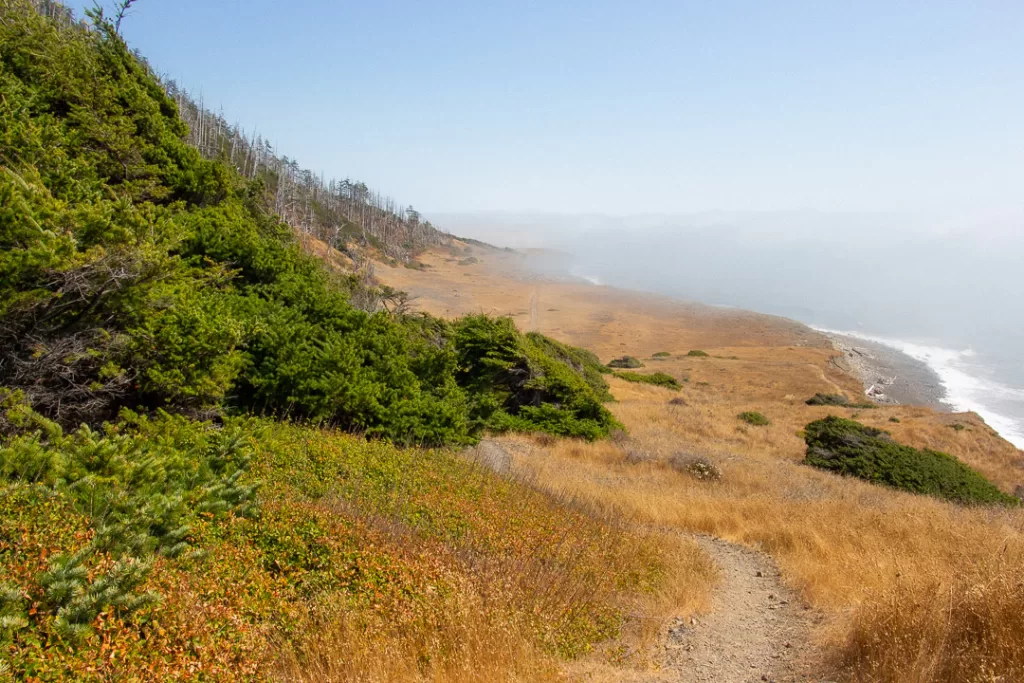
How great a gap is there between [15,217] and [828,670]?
29.2 feet

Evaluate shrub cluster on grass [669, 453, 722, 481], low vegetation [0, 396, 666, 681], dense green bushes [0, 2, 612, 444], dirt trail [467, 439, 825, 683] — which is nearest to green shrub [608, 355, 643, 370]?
dense green bushes [0, 2, 612, 444]

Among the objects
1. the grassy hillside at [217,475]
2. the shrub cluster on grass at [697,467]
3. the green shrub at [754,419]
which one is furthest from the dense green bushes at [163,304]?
the green shrub at [754,419]

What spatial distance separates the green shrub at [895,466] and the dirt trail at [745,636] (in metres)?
11.4

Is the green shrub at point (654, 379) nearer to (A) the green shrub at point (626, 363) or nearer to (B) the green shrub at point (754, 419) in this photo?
(A) the green shrub at point (626, 363)

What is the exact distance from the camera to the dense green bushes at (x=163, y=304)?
286 inches

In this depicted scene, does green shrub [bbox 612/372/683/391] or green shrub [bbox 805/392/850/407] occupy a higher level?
green shrub [bbox 805/392/850/407]

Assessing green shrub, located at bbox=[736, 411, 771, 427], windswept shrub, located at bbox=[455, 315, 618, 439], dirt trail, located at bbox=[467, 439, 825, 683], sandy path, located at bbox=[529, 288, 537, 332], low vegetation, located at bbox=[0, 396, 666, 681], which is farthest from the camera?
sandy path, located at bbox=[529, 288, 537, 332]

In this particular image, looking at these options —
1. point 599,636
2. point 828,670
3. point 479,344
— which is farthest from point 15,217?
point 479,344

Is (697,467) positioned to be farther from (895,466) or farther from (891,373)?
(891,373)

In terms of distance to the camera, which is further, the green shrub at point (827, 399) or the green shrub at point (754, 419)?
the green shrub at point (827, 399)

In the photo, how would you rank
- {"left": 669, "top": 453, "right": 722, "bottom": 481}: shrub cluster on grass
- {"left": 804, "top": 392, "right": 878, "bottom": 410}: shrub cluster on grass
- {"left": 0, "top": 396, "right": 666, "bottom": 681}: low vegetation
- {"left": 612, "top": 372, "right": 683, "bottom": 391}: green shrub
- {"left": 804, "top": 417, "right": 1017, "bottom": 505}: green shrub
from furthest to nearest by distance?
{"left": 612, "top": 372, "right": 683, "bottom": 391}: green shrub → {"left": 804, "top": 392, "right": 878, "bottom": 410}: shrub cluster on grass → {"left": 804, "top": 417, "right": 1017, "bottom": 505}: green shrub → {"left": 669, "top": 453, "right": 722, "bottom": 481}: shrub cluster on grass → {"left": 0, "top": 396, "right": 666, "bottom": 681}: low vegetation

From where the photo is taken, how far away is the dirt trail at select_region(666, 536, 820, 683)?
4.82m

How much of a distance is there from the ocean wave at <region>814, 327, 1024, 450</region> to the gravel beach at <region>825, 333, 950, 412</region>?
1151 mm

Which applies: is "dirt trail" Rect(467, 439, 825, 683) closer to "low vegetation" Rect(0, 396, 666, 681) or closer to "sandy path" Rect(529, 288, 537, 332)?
"low vegetation" Rect(0, 396, 666, 681)
